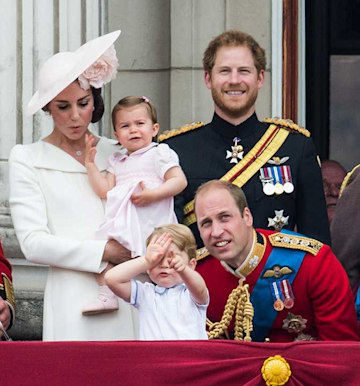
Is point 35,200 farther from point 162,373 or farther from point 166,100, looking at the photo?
point 166,100

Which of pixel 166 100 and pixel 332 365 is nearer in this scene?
pixel 332 365

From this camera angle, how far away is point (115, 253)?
643cm

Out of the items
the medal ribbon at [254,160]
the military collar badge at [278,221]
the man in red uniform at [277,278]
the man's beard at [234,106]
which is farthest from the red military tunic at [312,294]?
the man's beard at [234,106]

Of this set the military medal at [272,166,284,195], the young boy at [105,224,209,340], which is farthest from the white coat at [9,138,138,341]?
the military medal at [272,166,284,195]

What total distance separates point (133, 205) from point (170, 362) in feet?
3.00

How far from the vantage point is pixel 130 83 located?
29.6 feet

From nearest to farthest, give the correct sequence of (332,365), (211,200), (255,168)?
(332,365)
(211,200)
(255,168)

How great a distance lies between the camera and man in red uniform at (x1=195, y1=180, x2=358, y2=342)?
627cm

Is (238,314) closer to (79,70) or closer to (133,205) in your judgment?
(133,205)

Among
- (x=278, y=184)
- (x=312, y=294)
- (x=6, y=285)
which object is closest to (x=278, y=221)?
(x=278, y=184)

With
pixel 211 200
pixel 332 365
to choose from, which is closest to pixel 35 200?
pixel 211 200

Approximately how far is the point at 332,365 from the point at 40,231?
124 centimetres

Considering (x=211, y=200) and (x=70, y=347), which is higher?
A: (x=211, y=200)

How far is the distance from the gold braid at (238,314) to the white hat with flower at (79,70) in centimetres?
89
